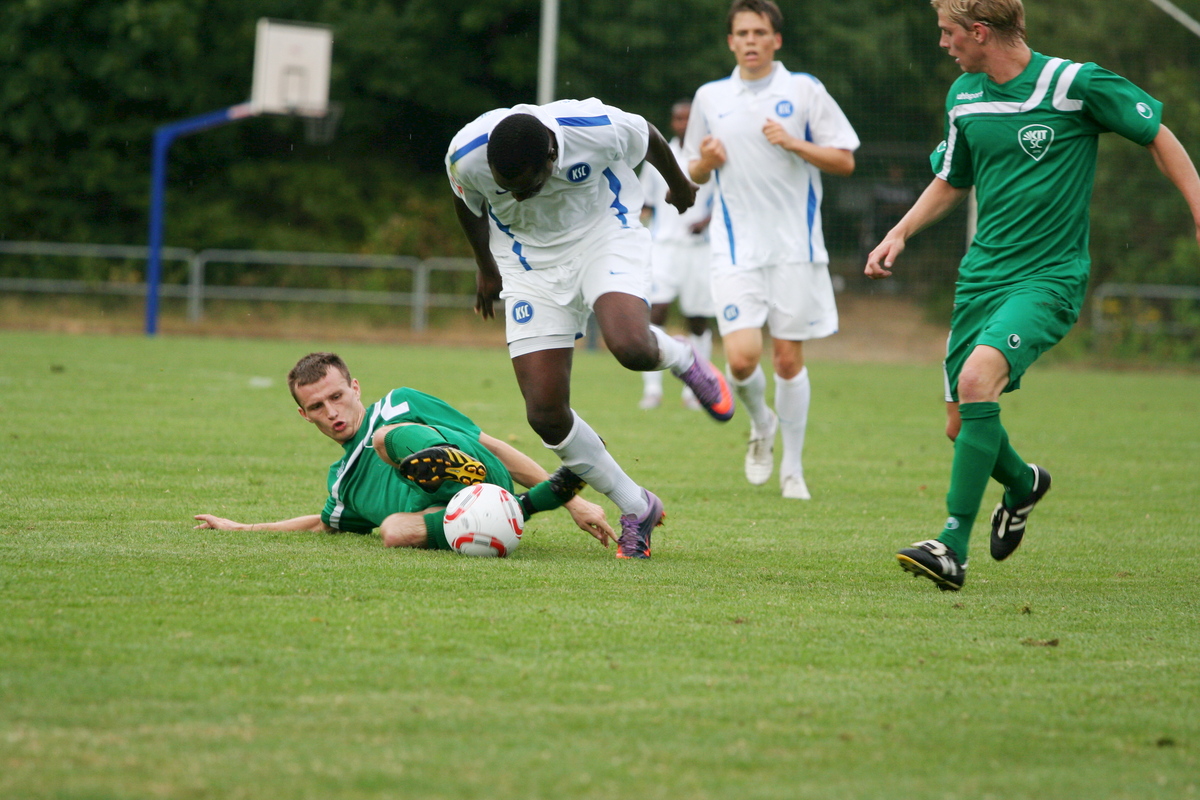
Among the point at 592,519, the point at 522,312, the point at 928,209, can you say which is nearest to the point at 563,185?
the point at 522,312

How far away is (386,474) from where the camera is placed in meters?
5.18

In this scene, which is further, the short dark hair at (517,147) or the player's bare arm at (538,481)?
the player's bare arm at (538,481)

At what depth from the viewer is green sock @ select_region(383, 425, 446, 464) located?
4719 mm

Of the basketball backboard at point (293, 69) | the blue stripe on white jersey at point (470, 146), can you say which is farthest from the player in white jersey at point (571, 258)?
the basketball backboard at point (293, 69)

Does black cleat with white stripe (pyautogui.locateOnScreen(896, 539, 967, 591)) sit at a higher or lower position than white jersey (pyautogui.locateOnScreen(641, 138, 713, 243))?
lower

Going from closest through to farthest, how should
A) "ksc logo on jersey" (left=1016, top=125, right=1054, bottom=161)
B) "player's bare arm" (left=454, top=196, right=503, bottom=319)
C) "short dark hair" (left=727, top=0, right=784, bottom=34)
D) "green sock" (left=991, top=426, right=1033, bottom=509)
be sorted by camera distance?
1. "ksc logo on jersey" (left=1016, top=125, right=1054, bottom=161)
2. "green sock" (left=991, top=426, right=1033, bottom=509)
3. "player's bare arm" (left=454, top=196, right=503, bottom=319)
4. "short dark hair" (left=727, top=0, right=784, bottom=34)

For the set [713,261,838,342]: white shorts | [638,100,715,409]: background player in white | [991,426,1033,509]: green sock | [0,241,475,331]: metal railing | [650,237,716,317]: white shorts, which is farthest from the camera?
[0,241,475,331]: metal railing

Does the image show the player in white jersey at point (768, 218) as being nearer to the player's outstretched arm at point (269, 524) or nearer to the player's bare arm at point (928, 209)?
the player's bare arm at point (928, 209)

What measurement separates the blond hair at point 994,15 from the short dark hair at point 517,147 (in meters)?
1.44

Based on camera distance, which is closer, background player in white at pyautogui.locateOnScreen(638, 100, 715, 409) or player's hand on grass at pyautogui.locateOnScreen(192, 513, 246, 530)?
player's hand on grass at pyautogui.locateOnScreen(192, 513, 246, 530)

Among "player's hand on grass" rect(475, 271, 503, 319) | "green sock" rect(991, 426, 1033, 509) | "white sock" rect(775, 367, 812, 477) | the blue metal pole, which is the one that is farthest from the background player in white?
the blue metal pole

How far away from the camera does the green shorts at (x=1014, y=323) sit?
4488mm

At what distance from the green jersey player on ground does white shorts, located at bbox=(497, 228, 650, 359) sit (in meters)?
0.90

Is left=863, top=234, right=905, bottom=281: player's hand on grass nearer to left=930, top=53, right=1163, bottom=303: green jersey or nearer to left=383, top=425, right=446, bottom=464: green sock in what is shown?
left=930, top=53, right=1163, bottom=303: green jersey
